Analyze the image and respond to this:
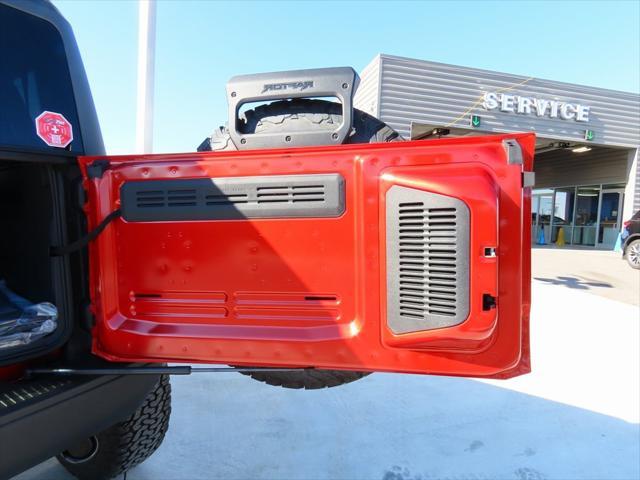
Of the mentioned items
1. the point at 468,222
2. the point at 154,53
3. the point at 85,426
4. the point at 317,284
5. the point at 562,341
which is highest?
the point at 154,53

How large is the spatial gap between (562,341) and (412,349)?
372 centimetres

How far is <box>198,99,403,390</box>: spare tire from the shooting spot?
1.77 meters

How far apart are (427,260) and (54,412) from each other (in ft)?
4.66

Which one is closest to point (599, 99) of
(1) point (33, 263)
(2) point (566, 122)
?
(2) point (566, 122)

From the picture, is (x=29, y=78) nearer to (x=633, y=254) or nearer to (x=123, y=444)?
(x=123, y=444)

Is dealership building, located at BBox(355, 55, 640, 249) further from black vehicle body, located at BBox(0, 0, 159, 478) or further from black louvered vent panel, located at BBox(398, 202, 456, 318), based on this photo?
black louvered vent panel, located at BBox(398, 202, 456, 318)

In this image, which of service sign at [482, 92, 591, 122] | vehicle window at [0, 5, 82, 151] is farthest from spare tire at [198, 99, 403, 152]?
service sign at [482, 92, 591, 122]

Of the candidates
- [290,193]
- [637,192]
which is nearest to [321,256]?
[290,193]

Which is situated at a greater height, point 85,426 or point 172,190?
point 172,190

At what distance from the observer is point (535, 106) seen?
1263 centimetres

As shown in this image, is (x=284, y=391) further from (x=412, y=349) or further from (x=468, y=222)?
(x=468, y=222)

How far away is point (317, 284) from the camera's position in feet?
4.85

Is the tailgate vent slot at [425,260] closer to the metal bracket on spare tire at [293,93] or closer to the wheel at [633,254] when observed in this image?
the metal bracket on spare tire at [293,93]

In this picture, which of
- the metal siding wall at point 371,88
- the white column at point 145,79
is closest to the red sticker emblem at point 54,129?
the white column at point 145,79
